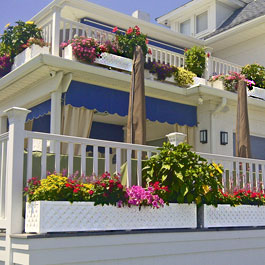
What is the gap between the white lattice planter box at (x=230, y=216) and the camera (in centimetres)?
700

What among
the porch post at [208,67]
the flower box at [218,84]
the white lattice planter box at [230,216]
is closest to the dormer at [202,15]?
the porch post at [208,67]

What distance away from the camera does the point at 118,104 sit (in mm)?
10883

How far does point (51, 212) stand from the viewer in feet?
17.9

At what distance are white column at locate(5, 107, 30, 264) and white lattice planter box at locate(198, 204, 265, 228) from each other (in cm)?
268

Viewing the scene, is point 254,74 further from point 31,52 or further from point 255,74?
point 31,52

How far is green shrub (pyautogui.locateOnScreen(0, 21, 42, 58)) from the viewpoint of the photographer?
11312 mm


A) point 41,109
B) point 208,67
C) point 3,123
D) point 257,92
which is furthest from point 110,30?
point 41,109

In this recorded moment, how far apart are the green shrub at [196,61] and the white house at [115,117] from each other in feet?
0.99

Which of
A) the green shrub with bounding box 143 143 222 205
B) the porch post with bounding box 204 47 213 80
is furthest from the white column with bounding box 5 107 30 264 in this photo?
the porch post with bounding box 204 47 213 80

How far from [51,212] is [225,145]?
7.69 metres

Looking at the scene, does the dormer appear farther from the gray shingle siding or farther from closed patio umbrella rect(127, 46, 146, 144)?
closed patio umbrella rect(127, 46, 146, 144)

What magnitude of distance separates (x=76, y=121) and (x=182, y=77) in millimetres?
3174

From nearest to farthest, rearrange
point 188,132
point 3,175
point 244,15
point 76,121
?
1. point 3,175
2. point 76,121
3. point 188,132
4. point 244,15

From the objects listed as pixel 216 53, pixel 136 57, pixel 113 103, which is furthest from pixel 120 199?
pixel 216 53
